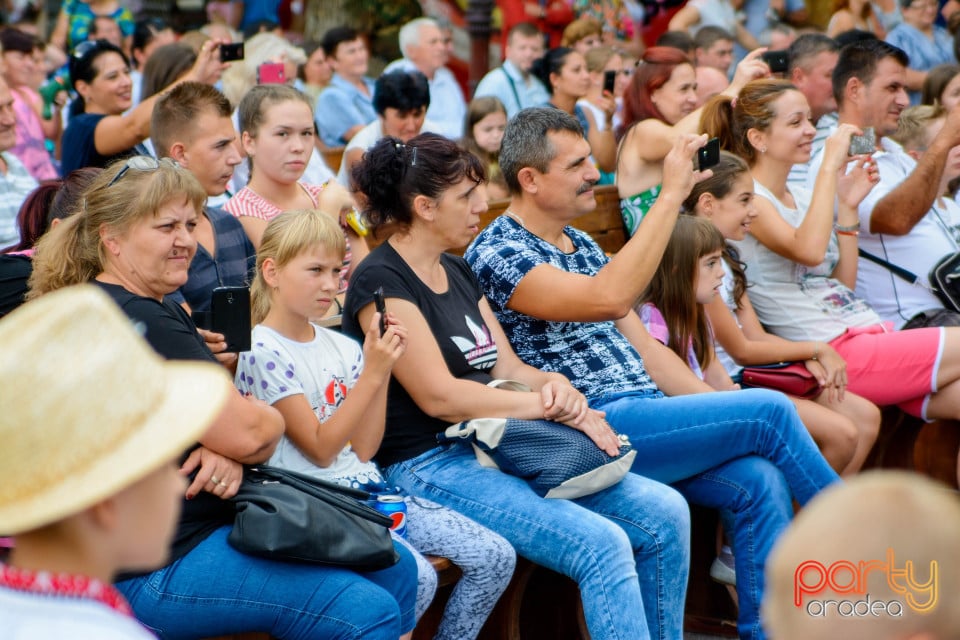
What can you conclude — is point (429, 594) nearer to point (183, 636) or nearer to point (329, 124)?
point (183, 636)

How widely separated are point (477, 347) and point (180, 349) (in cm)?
110

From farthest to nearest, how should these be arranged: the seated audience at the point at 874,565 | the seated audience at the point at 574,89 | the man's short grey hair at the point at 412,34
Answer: the man's short grey hair at the point at 412,34 → the seated audience at the point at 574,89 → the seated audience at the point at 874,565

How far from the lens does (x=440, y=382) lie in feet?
10.8

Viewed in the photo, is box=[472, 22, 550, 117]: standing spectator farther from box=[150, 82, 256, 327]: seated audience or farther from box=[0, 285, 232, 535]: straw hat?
box=[0, 285, 232, 535]: straw hat

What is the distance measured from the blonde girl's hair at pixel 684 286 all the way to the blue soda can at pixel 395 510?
1345mm

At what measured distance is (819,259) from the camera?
179 inches

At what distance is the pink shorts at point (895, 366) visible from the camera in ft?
14.9

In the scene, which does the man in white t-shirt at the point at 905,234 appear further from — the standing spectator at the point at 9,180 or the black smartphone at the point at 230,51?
the standing spectator at the point at 9,180

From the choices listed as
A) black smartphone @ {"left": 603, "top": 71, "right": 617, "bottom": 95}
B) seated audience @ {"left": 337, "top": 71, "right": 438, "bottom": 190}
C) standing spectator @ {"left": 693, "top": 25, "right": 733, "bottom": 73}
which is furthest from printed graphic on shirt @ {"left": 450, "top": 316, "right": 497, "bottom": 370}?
standing spectator @ {"left": 693, "top": 25, "right": 733, "bottom": 73}

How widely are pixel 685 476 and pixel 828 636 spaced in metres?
2.38

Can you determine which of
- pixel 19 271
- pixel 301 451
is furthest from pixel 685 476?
pixel 19 271

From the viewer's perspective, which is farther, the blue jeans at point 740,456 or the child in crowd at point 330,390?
the blue jeans at point 740,456

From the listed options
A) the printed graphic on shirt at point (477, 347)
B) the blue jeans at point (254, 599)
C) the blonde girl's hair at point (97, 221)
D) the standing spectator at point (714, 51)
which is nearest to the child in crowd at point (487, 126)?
the standing spectator at point (714, 51)

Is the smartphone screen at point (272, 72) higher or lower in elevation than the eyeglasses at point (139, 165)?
lower
